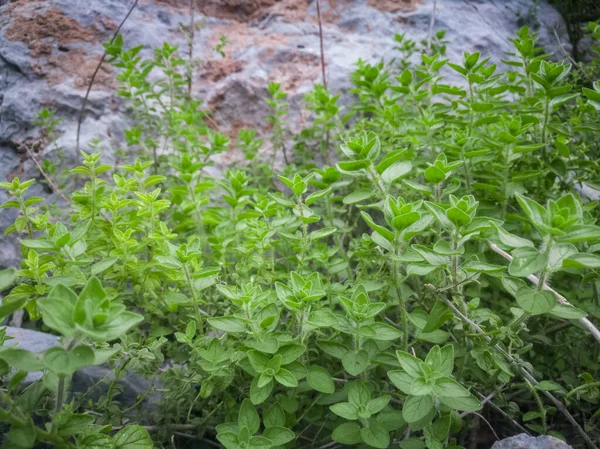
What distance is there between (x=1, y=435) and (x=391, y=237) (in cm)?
136

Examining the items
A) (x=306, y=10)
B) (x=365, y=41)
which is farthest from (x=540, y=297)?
(x=306, y=10)

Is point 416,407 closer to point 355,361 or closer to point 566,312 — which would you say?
point 355,361

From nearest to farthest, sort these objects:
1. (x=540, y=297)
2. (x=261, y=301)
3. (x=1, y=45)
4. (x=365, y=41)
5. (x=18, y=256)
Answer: (x=540, y=297) → (x=261, y=301) → (x=18, y=256) → (x=1, y=45) → (x=365, y=41)

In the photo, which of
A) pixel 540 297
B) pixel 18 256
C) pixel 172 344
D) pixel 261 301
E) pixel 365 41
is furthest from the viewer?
pixel 365 41

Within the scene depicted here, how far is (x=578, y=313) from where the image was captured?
1.25 meters

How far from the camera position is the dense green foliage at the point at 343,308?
1.23 metres

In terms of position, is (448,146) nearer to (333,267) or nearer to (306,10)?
(333,267)

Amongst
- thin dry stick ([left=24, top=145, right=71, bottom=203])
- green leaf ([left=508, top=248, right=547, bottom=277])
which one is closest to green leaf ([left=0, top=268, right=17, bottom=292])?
green leaf ([left=508, top=248, right=547, bottom=277])

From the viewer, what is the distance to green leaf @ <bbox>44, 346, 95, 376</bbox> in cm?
102

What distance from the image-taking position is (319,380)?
1446 mm

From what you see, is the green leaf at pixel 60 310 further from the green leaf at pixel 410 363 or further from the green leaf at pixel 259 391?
the green leaf at pixel 410 363

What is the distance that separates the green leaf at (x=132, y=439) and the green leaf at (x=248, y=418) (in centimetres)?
26

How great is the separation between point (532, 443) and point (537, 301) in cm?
44

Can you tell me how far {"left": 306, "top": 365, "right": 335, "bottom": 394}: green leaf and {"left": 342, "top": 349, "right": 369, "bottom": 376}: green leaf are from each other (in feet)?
0.23
